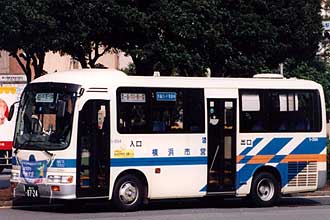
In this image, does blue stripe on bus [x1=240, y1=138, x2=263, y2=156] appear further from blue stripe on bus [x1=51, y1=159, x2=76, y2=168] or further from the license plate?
the license plate

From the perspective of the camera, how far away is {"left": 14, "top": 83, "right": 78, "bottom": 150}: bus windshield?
59.3 ft

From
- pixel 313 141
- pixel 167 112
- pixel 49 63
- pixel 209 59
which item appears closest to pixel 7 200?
pixel 167 112

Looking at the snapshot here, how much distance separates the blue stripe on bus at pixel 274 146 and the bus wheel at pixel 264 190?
0.54 m

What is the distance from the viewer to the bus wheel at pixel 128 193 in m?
18.5

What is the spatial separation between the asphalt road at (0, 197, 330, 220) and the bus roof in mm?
2794

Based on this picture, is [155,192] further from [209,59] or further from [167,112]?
[209,59]

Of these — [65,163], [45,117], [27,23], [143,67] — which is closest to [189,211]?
[65,163]

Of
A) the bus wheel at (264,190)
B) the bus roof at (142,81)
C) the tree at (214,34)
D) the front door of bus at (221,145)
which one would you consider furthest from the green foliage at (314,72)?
the front door of bus at (221,145)

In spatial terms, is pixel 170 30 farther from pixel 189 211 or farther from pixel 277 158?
pixel 189 211

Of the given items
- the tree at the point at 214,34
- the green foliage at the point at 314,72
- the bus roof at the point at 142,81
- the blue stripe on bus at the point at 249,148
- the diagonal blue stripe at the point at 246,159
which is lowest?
the diagonal blue stripe at the point at 246,159

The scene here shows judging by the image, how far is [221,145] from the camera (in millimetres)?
20031

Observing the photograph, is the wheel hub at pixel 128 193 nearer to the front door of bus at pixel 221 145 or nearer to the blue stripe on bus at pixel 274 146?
the front door of bus at pixel 221 145

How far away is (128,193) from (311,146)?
5284 mm

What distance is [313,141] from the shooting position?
2145 cm
